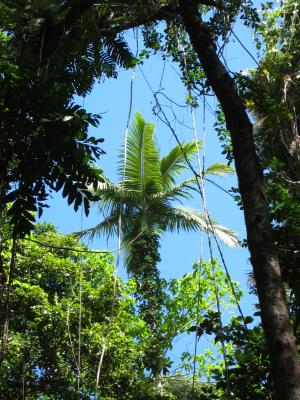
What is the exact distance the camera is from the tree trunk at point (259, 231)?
7.14 feet

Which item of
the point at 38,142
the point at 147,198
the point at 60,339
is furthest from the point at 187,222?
the point at 38,142

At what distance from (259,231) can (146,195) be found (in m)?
11.4

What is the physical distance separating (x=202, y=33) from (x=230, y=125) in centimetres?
80

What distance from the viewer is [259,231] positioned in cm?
257

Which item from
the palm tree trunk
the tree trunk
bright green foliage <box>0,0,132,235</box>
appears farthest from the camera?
the palm tree trunk

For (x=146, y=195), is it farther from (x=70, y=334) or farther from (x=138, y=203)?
(x=70, y=334)

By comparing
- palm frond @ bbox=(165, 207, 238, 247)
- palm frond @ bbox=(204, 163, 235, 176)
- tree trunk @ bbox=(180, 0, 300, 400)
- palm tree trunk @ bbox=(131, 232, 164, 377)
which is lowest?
tree trunk @ bbox=(180, 0, 300, 400)

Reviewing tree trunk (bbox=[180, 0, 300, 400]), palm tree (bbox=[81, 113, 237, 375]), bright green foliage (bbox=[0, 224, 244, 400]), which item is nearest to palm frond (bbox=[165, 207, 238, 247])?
palm tree (bbox=[81, 113, 237, 375])

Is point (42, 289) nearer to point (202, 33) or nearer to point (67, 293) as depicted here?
point (67, 293)

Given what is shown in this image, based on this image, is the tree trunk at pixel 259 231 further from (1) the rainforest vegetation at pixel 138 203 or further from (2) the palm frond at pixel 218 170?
(2) the palm frond at pixel 218 170

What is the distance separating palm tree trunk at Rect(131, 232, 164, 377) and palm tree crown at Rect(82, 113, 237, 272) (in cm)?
39

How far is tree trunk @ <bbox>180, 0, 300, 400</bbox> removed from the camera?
2176 mm

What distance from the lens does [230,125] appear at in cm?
302

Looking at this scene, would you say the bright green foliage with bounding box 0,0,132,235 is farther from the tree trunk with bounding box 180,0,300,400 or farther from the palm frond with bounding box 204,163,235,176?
the palm frond with bounding box 204,163,235,176
